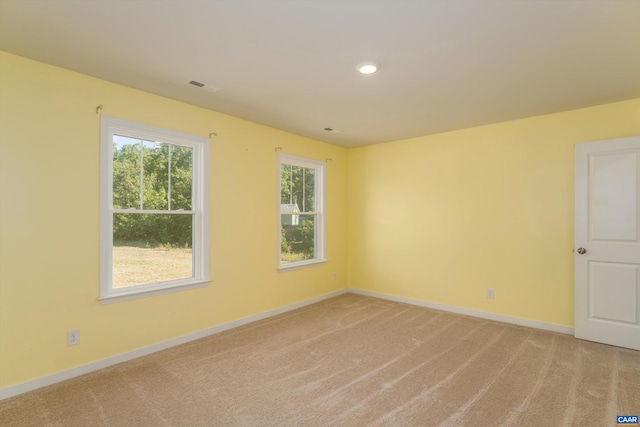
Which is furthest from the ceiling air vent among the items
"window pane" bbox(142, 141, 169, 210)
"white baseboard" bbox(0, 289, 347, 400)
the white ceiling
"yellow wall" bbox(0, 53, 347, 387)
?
"white baseboard" bbox(0, 289, 347, 400)

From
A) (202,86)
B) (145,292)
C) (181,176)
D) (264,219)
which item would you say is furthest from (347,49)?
(145,292)

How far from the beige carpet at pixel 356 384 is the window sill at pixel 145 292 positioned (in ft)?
1.85

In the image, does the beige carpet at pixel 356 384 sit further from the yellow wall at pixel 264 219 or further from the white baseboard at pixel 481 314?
the yellow wall at pixel 264 219

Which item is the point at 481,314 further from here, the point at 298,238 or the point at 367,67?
the point at 367,67

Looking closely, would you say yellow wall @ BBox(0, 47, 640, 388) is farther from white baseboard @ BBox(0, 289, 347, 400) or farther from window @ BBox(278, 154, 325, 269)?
window @ BBox(278, 154, 325, 269)

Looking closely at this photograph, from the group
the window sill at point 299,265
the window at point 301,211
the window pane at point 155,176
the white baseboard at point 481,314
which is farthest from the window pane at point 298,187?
the white baseboard at point 481,314

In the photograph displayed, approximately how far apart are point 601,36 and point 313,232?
3843 millimetres

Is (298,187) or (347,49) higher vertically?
(347,49)

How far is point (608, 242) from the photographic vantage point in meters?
3.25

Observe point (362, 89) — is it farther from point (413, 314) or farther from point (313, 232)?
point (413, 314)

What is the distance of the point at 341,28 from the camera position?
1997 mm

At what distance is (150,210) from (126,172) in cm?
41

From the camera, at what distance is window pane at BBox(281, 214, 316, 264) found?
455 centimetres

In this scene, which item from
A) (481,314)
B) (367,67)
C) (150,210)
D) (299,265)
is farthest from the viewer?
(299,265)
